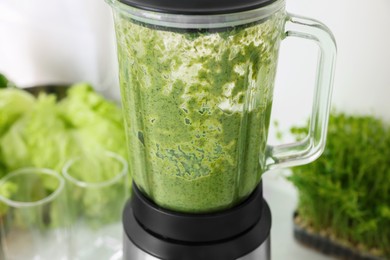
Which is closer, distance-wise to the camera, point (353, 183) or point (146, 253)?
point (146, 253)

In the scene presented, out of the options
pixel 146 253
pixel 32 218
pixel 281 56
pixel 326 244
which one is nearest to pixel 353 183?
pixel 326 244

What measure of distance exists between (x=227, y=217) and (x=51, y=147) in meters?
0.57

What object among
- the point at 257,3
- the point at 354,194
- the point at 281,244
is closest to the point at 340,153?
the point at 354,194

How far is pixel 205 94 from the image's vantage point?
0.61 metres

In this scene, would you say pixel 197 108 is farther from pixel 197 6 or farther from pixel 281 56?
pixel 281 56

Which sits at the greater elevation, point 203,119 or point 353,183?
point 203,119

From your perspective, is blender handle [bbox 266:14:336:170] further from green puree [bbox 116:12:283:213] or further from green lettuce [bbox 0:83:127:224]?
green lettuce [bbox 0:83:127:224]

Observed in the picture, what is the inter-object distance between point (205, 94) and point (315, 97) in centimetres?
15

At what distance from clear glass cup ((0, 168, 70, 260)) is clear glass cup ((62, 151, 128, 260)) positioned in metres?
0.02

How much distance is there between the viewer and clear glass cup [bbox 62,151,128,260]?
1.03 m

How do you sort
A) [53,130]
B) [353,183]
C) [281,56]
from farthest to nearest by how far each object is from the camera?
[53,130], [281,56], [353,183]

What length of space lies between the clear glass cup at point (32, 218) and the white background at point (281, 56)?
354mm

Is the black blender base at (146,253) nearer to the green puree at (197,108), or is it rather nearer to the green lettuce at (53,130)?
the green puree at (197,108)

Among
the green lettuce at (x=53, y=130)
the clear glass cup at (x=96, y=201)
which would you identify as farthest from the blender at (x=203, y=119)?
the green lettuce at (x=53, y=130)
